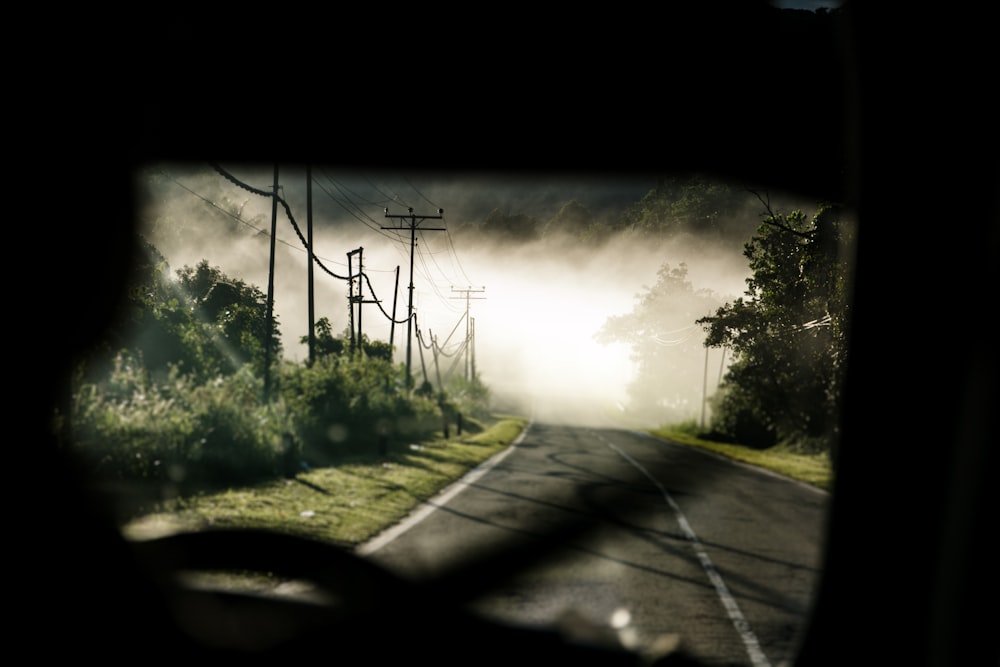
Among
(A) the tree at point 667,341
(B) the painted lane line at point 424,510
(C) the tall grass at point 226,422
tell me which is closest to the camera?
(A) the tree at point 667,341

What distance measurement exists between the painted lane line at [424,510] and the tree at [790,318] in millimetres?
2807

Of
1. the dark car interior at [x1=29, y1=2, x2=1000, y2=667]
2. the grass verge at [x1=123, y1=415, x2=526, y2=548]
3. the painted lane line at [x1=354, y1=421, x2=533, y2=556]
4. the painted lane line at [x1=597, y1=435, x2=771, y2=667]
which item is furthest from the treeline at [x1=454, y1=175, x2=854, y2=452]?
the grass verge at [x1=123, y1=415, x2=526, y2=548]

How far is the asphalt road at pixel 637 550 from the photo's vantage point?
1085 mm

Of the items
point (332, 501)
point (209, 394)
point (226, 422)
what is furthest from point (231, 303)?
point (226, 422)

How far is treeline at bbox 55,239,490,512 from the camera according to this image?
9.98 feet

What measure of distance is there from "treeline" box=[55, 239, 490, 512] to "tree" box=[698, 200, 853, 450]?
1.33 m

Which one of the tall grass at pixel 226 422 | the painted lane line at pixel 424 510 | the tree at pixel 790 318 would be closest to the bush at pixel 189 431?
the tall grass at pixel 226 422

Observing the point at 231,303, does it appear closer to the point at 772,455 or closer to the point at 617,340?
the point at 617,340

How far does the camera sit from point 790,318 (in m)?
2.15

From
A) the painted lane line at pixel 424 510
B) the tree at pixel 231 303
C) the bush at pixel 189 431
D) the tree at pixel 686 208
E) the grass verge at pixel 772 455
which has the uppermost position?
the tree at pixel 686 208

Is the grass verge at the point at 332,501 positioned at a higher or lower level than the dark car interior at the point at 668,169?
lower

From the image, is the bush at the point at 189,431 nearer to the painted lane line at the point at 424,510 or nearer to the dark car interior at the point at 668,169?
the painted lane line at the point at 424,510

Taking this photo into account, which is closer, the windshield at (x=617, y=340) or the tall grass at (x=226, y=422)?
the windshield at (x=617, y=340)

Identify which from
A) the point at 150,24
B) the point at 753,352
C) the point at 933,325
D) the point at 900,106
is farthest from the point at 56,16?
the point at 753,352
